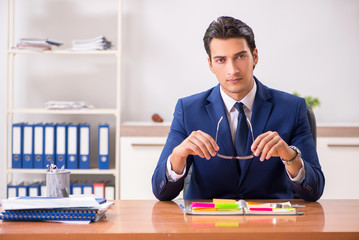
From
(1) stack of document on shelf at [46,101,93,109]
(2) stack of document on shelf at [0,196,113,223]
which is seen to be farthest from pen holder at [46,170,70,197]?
(1) stack of document on shelf at [46,101,93,109]

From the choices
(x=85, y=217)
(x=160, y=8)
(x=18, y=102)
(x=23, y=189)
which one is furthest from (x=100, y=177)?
(x=85, y=217)

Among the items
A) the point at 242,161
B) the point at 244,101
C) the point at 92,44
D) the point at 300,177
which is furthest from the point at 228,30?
the point at 92,44

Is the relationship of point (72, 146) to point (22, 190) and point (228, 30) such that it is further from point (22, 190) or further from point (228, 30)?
point (228, 30)

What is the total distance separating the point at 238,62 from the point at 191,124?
0.31 metres

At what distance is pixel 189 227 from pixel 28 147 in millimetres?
2539

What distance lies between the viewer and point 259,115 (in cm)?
198

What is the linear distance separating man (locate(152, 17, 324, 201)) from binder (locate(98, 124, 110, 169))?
167 cm

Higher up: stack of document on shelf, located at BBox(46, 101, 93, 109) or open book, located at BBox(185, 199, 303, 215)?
stack of document on shelf, located at BBox(46, 101, 93, 109)

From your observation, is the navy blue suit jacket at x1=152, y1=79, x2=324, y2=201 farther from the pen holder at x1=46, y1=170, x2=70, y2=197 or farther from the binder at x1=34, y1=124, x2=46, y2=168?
the binder at x1=34, y1=124, x2=46, y2=168

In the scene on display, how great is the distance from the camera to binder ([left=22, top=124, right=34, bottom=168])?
3.64m

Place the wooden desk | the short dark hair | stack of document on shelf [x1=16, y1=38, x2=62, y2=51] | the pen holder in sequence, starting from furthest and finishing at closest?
stack of document on shelf [x1=16, y1=38, x2=62, y2=51] < the short dark hair < the pen holder < the wooden desk

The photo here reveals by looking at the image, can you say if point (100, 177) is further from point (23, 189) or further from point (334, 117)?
point (334, 117)

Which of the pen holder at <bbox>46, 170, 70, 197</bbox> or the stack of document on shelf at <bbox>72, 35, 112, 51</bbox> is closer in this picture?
the pen holder at <bbox>46, 170, 70, 197</bbox>

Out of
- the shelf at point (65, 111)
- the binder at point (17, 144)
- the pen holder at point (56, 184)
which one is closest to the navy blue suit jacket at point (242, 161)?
the pen holder at point (56, 184)
